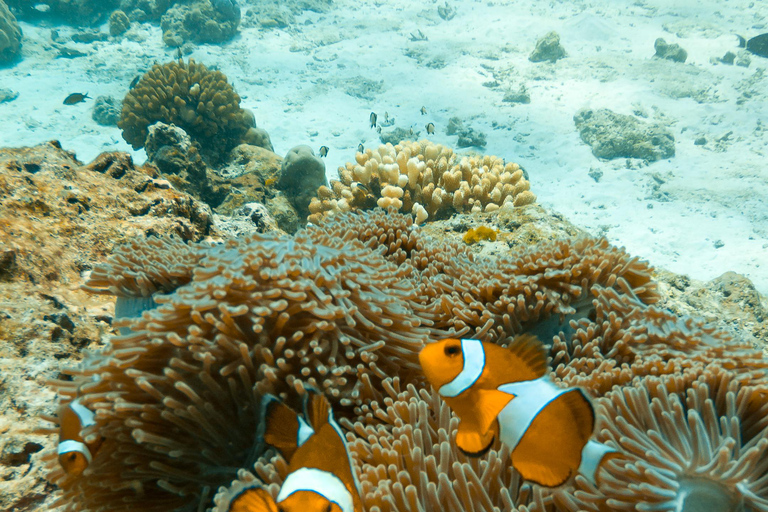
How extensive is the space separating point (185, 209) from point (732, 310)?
4659mm

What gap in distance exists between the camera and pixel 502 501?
3.89 feet

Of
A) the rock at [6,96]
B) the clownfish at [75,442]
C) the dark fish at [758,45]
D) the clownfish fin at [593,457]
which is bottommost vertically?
the rock at [6,96]

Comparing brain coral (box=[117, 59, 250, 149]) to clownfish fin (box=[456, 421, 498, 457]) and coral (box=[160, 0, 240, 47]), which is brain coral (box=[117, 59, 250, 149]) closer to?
clownfish fin (box=[456, 421, 498, 457])

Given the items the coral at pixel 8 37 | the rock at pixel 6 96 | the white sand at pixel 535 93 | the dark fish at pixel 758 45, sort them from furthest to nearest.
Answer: the dark fish at pixel 758 45 < the coral at pixel 8 37 < the rock at pixel 6 96 < the white sand at pixel 535 93

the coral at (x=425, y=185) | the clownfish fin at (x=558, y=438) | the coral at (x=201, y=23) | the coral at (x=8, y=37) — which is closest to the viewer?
the clownfish fin at (x=558, y=438)

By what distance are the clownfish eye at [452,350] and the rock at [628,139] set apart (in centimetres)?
1201

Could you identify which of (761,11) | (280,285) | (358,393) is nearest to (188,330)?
(280,285)

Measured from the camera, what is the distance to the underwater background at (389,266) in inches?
52.1

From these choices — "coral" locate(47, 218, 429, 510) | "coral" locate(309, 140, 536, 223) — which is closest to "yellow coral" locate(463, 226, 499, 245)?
"coral" locate(309, 140, 536, 223)

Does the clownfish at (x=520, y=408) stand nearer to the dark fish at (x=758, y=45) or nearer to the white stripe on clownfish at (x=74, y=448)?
the white stripe on clownfish at (x=74, y=448)

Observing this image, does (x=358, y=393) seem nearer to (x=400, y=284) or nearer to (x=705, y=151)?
(x=400, y=284)

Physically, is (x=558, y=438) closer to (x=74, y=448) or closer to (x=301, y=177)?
(x=74, y=448)

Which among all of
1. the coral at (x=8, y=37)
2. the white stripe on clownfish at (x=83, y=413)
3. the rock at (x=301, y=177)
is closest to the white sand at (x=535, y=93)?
the coral at (x=8, y=37)

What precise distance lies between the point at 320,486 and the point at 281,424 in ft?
0.85
